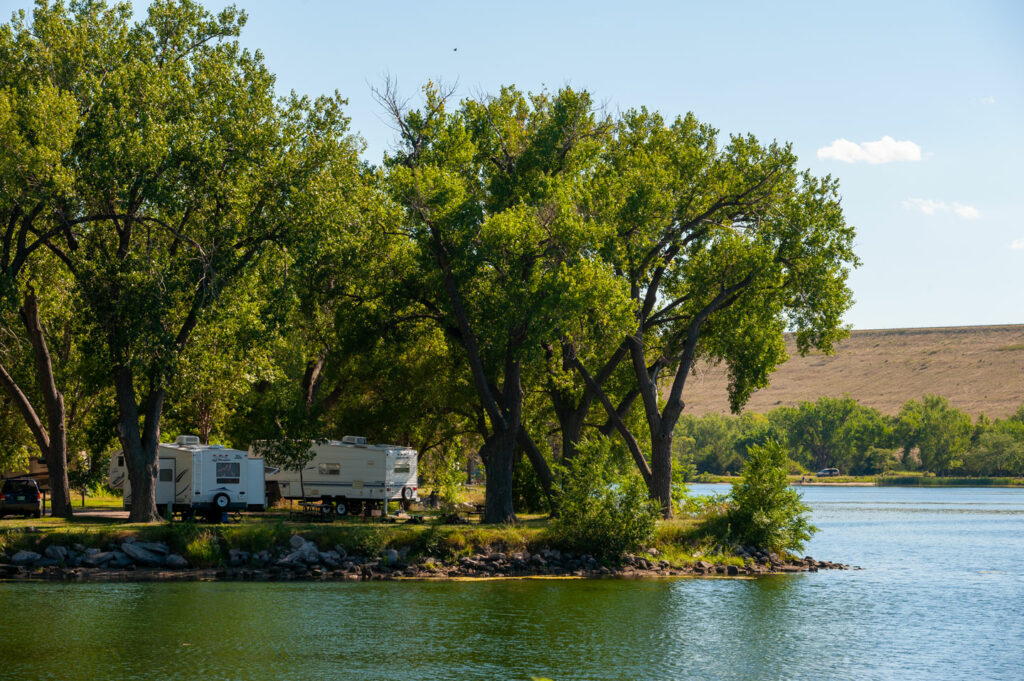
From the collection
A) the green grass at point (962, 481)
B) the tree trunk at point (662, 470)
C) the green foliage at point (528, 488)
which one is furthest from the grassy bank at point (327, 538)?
the green grass at point (962, 481)

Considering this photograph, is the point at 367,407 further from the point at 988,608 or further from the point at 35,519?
the point at 988,608

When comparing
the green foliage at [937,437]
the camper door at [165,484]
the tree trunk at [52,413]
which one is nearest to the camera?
the tree trunk at [52,413]

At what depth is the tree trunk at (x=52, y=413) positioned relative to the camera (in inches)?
1542

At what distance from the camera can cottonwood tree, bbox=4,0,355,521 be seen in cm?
3494

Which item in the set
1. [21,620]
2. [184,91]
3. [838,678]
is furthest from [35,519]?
[838,678]

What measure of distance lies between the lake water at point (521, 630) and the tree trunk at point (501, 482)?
6.52 m

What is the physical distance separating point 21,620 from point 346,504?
22.1 m

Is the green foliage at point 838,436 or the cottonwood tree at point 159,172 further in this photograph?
the green foliage at point 838,436

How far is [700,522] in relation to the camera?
41.7 m

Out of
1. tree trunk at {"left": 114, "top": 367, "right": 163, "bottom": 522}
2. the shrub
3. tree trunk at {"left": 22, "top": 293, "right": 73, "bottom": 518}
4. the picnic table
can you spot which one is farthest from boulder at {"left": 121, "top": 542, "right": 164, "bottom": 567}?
the picnic table

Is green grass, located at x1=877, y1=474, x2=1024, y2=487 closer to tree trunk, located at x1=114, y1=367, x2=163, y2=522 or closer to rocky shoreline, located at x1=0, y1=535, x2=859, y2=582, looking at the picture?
rocky shoreline, located at x1=0, y1=535, x2=859, y2=582

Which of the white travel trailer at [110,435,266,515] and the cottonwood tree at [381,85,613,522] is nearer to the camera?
the cottonwood tree at [381,85,613,522]

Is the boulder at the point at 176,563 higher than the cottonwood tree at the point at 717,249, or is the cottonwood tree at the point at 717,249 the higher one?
the cottonwood tree at the point at 717,249

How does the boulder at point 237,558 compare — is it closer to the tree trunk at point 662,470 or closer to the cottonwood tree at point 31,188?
the cottonwood tree at point 31,188
